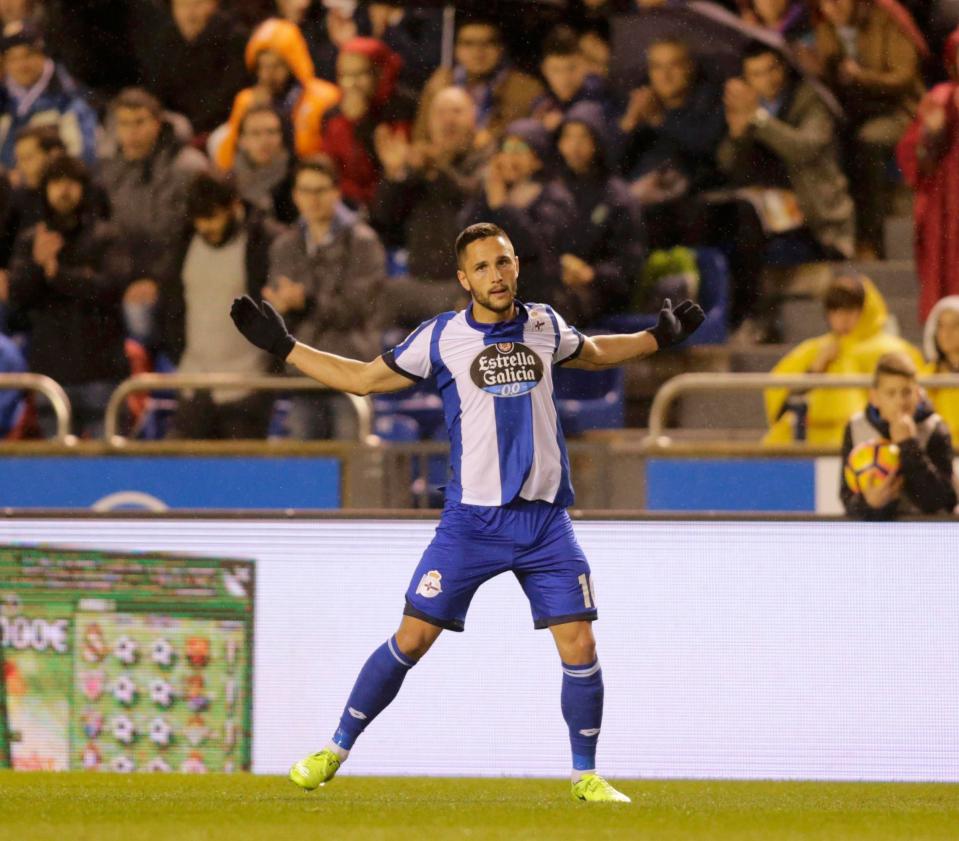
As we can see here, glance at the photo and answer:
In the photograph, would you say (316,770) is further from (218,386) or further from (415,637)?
(218,386)

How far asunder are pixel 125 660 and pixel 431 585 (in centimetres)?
163

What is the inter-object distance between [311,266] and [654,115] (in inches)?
90.1

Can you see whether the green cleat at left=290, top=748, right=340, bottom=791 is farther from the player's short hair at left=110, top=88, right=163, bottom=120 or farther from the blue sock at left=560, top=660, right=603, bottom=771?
the player's short hair at left=110, top=88, right=163, bottom=120

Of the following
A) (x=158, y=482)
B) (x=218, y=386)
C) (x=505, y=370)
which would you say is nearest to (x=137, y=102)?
(x=218, y=386)

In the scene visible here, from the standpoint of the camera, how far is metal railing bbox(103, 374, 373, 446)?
28.4 ft

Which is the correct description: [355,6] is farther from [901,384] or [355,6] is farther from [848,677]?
[848,677]

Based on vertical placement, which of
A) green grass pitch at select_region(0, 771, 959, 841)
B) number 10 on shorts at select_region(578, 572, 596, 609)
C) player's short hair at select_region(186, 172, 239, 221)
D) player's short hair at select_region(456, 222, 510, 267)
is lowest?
green grass pitch at select_region(0, 771, 959, 841)

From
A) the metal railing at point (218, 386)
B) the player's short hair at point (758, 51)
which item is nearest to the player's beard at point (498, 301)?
the metal railing at point (218, 386)

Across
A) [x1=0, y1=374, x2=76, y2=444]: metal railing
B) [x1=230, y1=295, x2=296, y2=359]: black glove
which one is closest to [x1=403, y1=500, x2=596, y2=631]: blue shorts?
[x1=230, y1=295, x2=296, y2=359]: black glove

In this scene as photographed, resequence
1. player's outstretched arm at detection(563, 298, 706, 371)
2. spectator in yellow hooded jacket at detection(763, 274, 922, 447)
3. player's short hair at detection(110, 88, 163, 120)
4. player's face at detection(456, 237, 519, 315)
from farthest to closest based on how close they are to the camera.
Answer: player's short hair at detection(110, 88, 163, 120) → spectator in yellow hooded jacket at detection(763, 274, 922, 447) → player's outstretched arm at detection(563, 298, 706, 371) → player's face at detection(456, 237, 519, 315)

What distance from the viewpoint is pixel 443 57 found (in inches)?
452

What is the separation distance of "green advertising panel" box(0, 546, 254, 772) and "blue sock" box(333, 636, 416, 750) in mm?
1005

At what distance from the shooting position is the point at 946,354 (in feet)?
29.2

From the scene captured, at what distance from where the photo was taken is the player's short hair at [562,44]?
10664 millimetres
